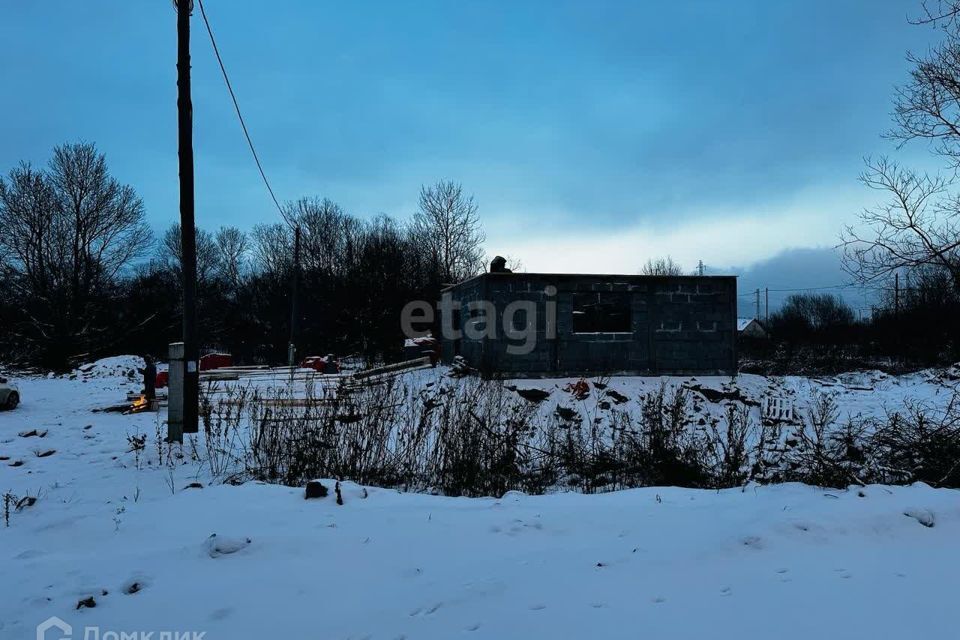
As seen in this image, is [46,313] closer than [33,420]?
No

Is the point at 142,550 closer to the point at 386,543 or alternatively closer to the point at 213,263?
the point at 386,543

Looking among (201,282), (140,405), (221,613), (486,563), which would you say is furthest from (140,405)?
(201,282)

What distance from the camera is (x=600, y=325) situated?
14992 millimetres

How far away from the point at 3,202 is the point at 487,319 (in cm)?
2538

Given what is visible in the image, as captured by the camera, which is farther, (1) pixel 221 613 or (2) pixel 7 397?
(2) pixel 7 397

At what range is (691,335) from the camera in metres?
15.3

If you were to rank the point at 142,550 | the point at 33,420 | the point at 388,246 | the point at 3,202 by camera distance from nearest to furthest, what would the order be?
1. the point at 142,550
2. the point at 33,420
3. the point at 3,202
4. the point at 388,246

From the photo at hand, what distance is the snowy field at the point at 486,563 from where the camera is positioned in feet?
9.28

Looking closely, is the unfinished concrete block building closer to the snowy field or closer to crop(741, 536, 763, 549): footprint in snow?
the snowy field

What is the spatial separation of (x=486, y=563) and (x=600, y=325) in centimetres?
1203

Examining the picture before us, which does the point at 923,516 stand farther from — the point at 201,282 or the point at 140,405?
the point at 201,282

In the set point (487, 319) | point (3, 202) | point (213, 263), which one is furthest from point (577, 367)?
point (213, 263)

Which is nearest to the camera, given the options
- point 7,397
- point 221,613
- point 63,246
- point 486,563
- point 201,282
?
point 221,613

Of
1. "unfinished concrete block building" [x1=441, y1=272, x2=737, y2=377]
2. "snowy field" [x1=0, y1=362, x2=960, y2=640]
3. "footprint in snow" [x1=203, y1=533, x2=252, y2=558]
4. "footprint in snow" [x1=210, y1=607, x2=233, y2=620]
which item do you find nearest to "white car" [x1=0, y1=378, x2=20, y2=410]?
"snowy field" [x1=0, y1=362, x2=960, y2=640]
